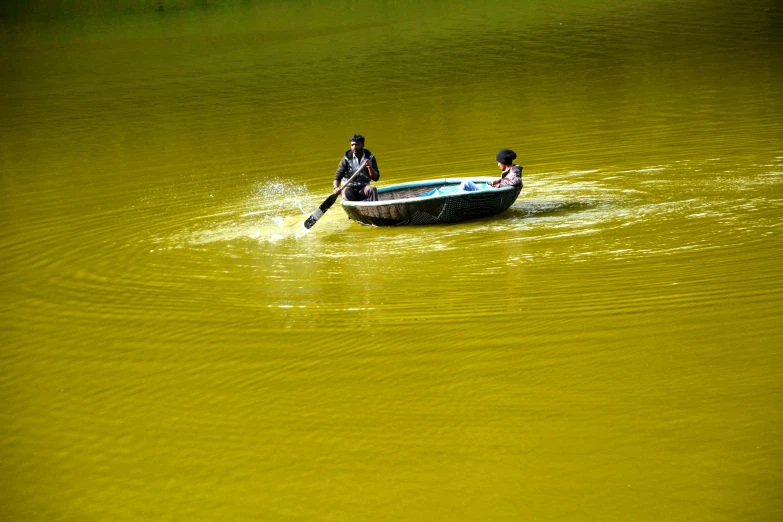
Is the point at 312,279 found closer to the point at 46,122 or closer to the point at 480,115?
the point at 480,115

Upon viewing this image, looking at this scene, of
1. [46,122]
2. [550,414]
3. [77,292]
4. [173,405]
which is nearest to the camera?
[550,414]

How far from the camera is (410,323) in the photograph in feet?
21.8

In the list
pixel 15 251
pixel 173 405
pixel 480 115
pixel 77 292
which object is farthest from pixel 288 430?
pixel 480 115

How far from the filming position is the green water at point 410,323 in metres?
4.73

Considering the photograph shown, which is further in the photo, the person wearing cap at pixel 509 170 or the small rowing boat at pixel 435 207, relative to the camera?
the person wearing cap at pixel 509 170

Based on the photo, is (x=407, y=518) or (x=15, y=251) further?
(x=15, y=251)

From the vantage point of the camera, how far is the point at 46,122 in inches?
740

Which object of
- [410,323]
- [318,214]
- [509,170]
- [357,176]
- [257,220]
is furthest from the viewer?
[257,220]

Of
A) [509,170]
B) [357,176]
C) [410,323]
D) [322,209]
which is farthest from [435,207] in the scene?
[410,323]

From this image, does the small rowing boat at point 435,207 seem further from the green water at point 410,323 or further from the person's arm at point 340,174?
the person's arm at point 340,174

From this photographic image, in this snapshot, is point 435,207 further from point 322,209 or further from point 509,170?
point 322,209

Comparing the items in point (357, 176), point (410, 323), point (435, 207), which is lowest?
point (410, 323)

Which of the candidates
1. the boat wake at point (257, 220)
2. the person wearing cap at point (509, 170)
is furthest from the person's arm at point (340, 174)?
the person wearing cap at point (509, 170)

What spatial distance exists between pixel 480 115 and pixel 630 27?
11385 millimetres
